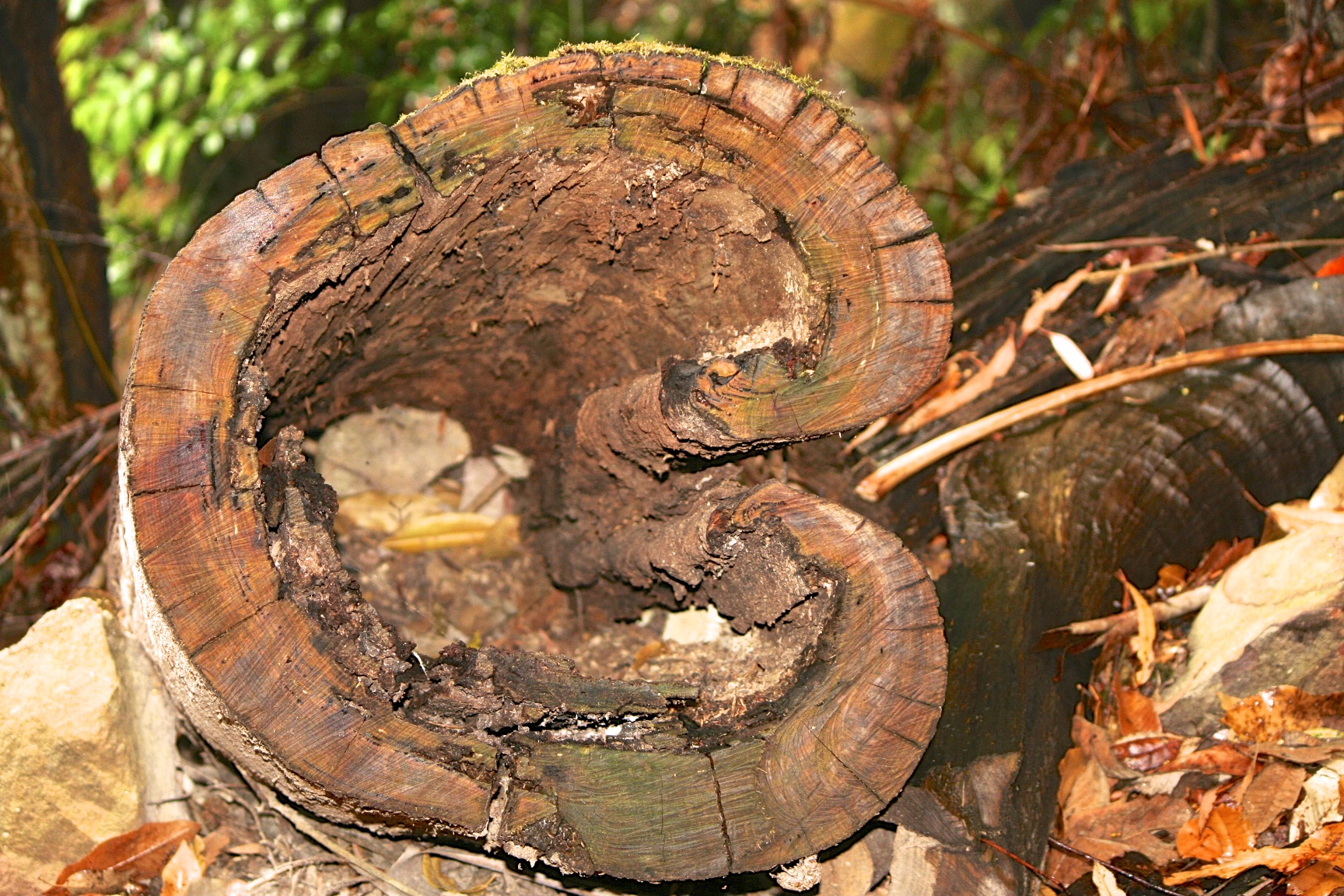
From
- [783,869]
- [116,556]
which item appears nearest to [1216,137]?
[783,869]

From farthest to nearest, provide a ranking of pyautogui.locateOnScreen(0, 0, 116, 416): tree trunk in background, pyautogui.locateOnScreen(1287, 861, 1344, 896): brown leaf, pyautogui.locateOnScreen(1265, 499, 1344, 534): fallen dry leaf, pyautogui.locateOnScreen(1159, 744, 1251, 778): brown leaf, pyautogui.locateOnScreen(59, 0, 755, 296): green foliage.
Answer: pyautogui.locateOnScreen(59, 0, 755, 296): green foliage, pyautogui.locateOnScreen(0, 0, 116, 416): tree trunk in background, pyautogui.locateOnScreen(1265, 499, 1344, 534): fallen dry leaf, pyautogui.locateOnScreen(1159, 744, 1251, 778): brown leaf, pyautogui.locateOnScreen(1287, 861, 1344, 896): brown leaf

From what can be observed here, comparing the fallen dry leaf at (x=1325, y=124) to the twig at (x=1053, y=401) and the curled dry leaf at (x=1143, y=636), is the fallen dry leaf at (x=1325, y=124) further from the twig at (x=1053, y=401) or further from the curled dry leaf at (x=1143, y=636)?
the curled dry leaf at (x=1143, y=636)

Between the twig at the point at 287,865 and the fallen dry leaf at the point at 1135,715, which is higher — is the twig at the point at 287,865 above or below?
above

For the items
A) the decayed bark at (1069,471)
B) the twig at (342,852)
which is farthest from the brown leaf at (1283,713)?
the twig at (342,852)

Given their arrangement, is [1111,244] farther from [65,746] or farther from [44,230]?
[44,230]

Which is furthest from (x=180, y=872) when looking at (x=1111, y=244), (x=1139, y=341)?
(x=1111, y=244)

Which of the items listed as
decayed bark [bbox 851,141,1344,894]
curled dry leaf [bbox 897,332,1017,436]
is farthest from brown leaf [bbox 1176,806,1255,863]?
curled dry leaf [bbox 897,332,1017,436]

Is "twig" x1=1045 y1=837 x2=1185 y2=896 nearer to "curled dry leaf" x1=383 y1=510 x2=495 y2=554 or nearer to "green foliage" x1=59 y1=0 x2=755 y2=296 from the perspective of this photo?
"curled dry leaf" x1=383 y1=510 x2=495 y2=554
